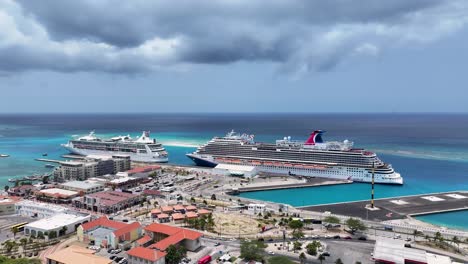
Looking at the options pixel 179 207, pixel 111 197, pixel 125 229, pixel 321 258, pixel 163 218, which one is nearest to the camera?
pixel 321 258

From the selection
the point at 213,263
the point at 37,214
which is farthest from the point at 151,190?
the point at 213,263

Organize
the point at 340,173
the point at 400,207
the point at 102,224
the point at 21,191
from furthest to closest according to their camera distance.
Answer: the point at 340,173 < the point at 21,191 < the point at 400,207 < the point at 102,224

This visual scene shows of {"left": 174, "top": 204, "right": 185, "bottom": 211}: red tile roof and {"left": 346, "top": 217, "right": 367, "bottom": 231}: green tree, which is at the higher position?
{"left": 346, "top": 217, "right": 367, "bottom": 231}: green tree

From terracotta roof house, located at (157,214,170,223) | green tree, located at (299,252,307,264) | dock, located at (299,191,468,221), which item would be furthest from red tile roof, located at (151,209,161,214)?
green tree, located at (299,252,307,264)

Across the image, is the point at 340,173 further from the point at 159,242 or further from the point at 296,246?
the point at 159,242

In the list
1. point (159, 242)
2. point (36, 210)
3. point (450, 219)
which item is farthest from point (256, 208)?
point (36, 210)

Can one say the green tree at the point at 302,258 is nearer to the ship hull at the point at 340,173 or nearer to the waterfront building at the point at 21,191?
the ship hull at the point at 340,173

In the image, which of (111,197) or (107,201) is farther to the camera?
(111,197)

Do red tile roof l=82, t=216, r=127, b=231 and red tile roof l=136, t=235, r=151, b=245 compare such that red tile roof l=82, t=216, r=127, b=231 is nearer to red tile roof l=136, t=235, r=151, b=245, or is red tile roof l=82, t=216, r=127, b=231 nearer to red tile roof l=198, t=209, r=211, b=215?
red tile roof l=136, t=235, r=151, b=245
